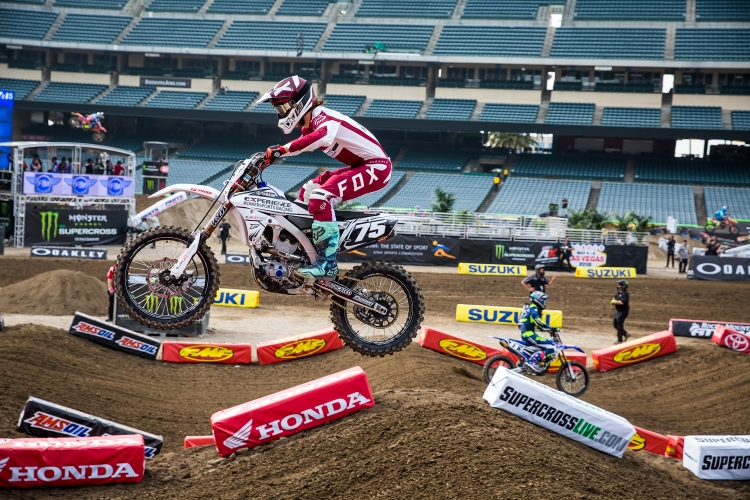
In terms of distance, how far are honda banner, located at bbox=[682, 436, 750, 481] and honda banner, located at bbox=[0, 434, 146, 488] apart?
8.09m

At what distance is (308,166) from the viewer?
52969mm

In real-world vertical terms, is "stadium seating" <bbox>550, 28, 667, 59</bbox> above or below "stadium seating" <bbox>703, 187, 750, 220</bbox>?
above

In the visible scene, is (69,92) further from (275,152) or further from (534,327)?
(275,152)

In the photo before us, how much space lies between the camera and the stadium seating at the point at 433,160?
178 ft

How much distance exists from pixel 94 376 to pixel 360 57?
44.3 meters

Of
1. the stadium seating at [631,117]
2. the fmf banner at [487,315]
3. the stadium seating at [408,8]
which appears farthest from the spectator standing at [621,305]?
the stadium seating at [408,8]

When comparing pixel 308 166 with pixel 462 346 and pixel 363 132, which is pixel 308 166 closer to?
pixel 462 346

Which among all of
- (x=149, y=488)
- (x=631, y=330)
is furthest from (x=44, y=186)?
(x=149, y=488)

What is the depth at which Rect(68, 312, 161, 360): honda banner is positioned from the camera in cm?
1612

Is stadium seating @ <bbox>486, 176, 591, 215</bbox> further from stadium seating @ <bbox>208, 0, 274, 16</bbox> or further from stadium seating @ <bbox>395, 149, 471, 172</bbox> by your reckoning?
stadium seating @ <bbox>208, 0, 274, 16</bbox>

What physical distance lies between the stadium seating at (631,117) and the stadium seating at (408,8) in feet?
52.0

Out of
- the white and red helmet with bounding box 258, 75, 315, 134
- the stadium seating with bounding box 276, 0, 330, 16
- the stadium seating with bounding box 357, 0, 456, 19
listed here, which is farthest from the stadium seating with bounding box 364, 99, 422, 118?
the white and red helmet with bounding box 258, 75, 315, 134

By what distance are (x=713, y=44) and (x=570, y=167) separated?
1278 cm

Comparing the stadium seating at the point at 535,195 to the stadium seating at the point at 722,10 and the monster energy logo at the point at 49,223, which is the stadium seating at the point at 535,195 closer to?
the stadium seating at the point at 722,10
